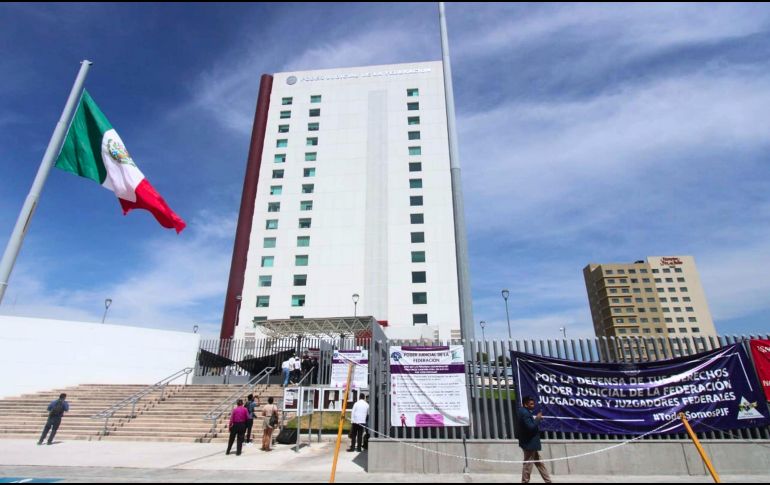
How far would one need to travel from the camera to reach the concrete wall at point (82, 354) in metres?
19.7

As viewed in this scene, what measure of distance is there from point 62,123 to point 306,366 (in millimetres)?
14336

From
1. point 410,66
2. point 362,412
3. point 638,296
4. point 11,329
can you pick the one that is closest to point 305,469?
point 362,412

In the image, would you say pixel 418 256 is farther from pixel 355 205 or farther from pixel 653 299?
pixel 653 299

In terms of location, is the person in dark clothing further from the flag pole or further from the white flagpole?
the flag pole

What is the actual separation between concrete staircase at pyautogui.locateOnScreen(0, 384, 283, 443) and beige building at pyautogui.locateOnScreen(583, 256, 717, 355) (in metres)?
121

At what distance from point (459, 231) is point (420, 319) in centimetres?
3014

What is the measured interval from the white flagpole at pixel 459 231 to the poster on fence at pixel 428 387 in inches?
21.5

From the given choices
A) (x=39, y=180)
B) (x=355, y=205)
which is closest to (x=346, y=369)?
(x=39, y=180)

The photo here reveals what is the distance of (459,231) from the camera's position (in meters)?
10.5

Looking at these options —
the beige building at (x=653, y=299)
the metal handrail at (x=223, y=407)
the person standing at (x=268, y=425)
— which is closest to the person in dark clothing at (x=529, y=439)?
the person standing at (x=268, y=425)

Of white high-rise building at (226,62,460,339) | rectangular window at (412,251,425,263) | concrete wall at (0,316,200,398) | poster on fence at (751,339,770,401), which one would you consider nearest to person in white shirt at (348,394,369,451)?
poster on fence at (751,339,770,401)

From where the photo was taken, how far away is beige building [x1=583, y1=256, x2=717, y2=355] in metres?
115

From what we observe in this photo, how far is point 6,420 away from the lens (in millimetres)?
15781

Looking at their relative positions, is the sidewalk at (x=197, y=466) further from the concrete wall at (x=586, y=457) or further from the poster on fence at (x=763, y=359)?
the poster on fence at (x=763, y=359)
